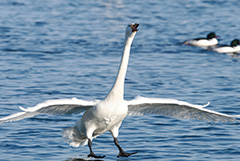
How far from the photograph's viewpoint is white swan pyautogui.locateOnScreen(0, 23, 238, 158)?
403 inches

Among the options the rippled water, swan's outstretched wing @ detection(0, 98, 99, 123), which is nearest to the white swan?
swan's outstretched wing @ detection(0, 98, 99, 123)

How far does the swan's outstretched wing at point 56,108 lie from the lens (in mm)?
9675

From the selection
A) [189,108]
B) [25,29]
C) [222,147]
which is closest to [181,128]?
[222,147]

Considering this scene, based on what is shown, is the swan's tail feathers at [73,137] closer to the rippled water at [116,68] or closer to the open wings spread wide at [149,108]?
the rippled water at [116,68]

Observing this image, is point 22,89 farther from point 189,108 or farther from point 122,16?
point 122,16

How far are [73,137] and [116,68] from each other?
27.7ft

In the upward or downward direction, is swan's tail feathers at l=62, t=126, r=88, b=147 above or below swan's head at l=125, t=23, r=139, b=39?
below

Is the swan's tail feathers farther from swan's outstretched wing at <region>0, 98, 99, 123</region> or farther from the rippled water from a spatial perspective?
swan's outstretched wing at <region>0, 98, 99, 123</region>

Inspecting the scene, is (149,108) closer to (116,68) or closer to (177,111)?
(177,111)

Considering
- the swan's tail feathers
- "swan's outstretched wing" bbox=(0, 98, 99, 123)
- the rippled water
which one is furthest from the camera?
the rippled water

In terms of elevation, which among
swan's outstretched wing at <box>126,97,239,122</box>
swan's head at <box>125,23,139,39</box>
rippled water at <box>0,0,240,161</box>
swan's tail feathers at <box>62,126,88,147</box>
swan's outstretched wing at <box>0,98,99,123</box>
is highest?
swan's head at <box>125,23,139,39</box>

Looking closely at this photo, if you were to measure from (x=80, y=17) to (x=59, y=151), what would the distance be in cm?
2095

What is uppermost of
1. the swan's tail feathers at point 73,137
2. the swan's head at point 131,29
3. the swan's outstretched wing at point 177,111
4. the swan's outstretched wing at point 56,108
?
the swan's head at point 131,29

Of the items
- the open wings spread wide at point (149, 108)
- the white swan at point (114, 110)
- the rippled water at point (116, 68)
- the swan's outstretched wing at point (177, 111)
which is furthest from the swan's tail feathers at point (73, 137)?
the swan's outstretched wing at point (177, 111)
